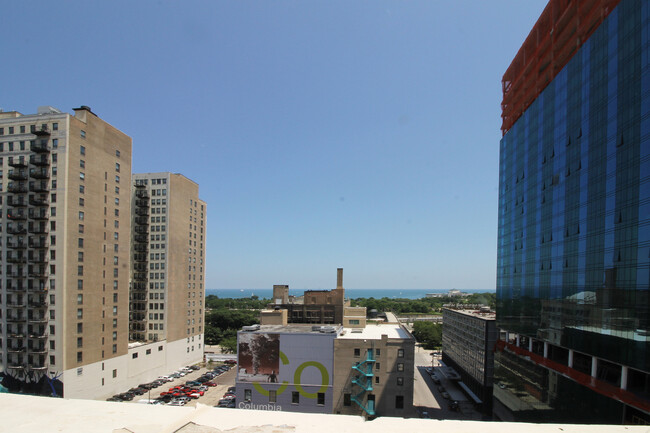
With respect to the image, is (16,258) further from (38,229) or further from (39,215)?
(39,215)

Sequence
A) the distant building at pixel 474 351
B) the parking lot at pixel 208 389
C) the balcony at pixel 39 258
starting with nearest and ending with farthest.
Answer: the balcony at pixel 39 258, the parking lot at pixel 208 389, the distant building at pixel 474 351

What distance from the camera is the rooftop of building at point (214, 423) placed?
287cm

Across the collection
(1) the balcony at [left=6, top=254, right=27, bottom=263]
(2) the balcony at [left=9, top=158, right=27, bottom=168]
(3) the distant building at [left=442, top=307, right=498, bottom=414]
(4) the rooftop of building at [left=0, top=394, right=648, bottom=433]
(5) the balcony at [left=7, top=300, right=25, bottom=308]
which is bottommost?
(3) the distant building at [left=442, top=307, right=498, bottom=414]

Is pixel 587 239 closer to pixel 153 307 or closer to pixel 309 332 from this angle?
pixel 309 332

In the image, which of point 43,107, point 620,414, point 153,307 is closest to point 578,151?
point 620,414

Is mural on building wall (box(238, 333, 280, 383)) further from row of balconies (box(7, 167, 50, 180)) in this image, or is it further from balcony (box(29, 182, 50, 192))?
row of balconies (box(7, 167, 50, 180))

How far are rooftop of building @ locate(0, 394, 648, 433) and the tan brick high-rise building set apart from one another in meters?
46.1

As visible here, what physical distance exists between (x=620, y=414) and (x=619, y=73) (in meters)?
23.1

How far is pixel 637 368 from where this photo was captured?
71.8 ft

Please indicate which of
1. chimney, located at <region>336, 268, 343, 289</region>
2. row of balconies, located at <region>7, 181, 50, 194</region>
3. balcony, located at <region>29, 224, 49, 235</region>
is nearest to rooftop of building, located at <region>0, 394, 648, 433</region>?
balcony, located at <region>29, 224, 49, 235</region>

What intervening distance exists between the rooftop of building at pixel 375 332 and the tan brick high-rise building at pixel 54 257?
30630mm

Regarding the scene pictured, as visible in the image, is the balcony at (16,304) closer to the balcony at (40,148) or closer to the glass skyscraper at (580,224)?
the balcony at (40,148)

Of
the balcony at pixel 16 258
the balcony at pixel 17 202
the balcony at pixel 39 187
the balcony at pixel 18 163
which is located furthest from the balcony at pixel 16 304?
the balcony at pixel 18 163

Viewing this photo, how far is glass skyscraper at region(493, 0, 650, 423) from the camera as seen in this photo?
76.1 feet
